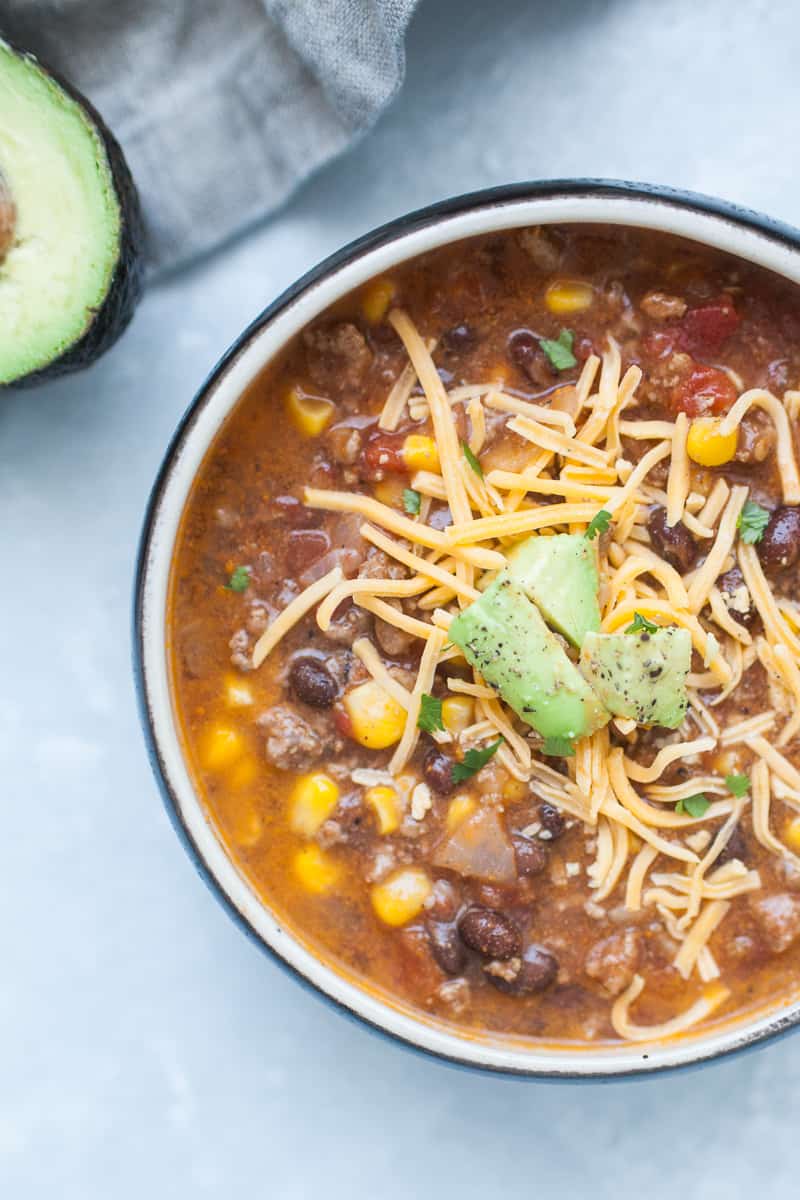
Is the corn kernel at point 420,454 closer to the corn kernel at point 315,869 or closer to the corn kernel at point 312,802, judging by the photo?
the corn kernel at point 312,802

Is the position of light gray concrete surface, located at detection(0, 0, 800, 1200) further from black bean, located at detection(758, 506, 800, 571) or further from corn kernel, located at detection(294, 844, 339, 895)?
black bean, located at detection(758, 506, 800, 571)

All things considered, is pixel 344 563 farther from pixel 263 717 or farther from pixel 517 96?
pixel 517 96

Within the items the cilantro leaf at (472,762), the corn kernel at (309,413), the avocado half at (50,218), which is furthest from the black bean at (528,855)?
the avocado half at (50,218)

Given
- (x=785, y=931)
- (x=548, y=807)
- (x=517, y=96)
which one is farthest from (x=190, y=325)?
(x=785, y=931)

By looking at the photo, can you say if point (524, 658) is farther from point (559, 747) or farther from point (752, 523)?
point (752, 523)

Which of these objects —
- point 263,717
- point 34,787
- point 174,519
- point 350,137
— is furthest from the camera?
point 34,787

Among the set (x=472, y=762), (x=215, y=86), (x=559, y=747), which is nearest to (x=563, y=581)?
(x=559, y=747)

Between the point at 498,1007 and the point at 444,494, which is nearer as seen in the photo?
the point at 444,494

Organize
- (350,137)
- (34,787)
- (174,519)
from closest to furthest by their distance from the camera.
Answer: (174,519) → (350,137) → (34,787)
